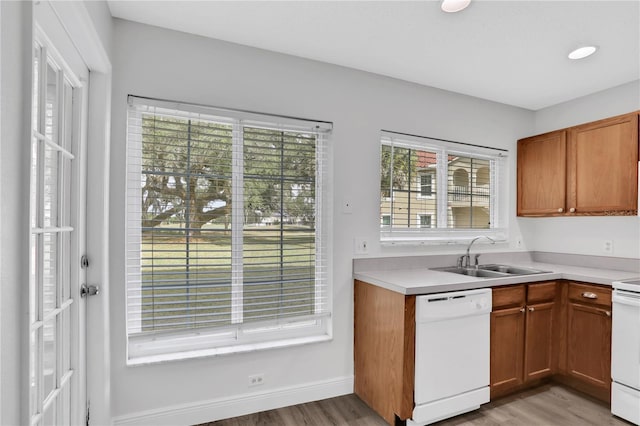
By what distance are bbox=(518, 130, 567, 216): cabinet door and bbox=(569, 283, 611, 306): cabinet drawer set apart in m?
0.72

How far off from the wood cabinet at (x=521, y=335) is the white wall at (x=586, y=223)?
0.76 metres

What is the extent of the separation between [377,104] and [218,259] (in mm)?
1683

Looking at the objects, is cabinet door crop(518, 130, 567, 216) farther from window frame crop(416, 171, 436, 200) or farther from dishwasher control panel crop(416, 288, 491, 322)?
dishwasher control panel crop(416, 288, 491, 322)

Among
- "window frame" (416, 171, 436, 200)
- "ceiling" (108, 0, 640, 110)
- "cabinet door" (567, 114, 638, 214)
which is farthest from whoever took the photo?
"window frame" (416, 171, 436, 200)

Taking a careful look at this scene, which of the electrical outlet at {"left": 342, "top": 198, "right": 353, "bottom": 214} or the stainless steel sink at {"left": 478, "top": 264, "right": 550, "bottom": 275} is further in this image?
the stainless steel sink at {"left": 478, "top": 264, "right": 550, "bottom": 275}

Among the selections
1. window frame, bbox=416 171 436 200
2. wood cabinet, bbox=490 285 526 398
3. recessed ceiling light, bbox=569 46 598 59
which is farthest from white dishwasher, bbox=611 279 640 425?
recessed ceiling light, bbox=569 46 598 59

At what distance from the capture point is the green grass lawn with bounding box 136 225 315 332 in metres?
2.07

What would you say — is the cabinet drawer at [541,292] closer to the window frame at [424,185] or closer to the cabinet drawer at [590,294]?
the cabinet drawer at [590,294]

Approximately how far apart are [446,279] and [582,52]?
1770 mm

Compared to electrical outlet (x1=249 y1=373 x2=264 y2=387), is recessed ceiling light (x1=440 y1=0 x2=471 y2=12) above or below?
above

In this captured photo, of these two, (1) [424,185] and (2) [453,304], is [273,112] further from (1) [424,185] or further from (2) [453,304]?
(2) [453,304]

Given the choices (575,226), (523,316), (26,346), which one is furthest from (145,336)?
(575,226)

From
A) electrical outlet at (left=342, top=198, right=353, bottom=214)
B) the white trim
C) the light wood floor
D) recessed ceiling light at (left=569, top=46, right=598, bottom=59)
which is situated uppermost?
recessed ceiling light at (left=569, top=46, right=598, bottom=59)

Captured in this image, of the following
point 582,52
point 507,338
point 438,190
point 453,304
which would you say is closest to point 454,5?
point 582,52
